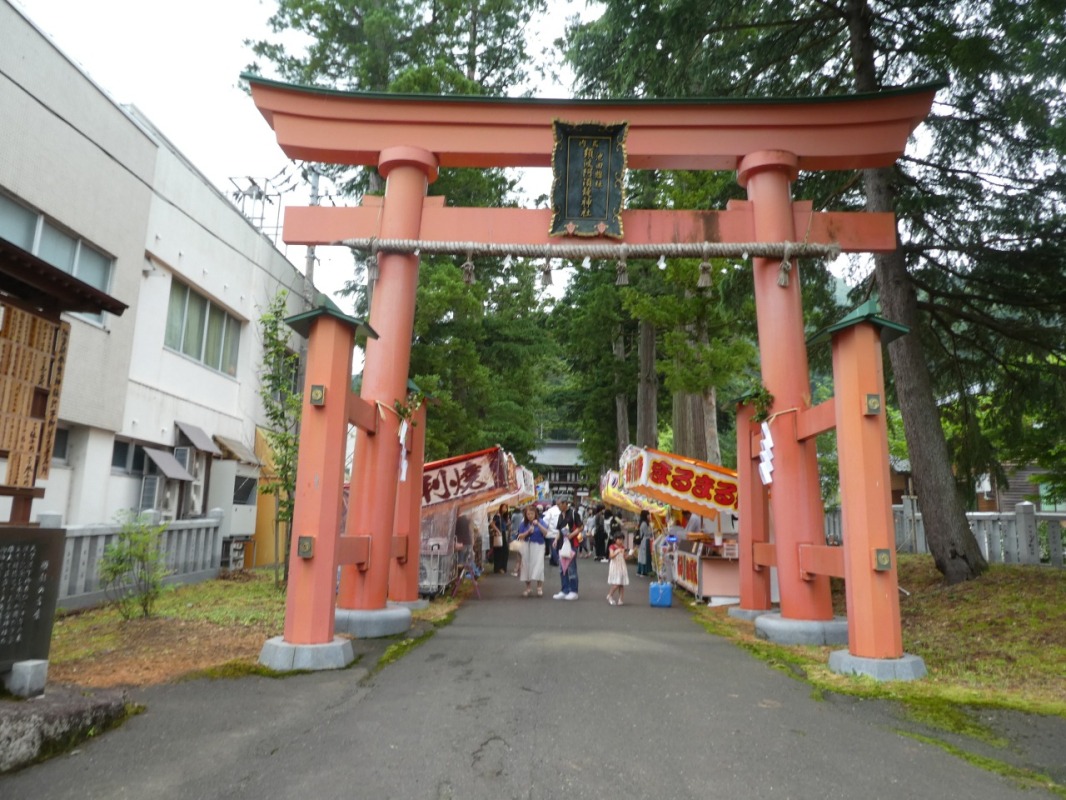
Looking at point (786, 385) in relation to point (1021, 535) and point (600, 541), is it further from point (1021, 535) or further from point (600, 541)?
point (600, 541)

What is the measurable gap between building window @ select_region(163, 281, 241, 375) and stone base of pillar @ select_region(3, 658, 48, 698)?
11631 mm

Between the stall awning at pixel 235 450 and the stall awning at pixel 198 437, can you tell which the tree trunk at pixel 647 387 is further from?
the stall awning at pixel 198 437

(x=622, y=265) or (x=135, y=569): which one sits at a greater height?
(x=622, y=265)

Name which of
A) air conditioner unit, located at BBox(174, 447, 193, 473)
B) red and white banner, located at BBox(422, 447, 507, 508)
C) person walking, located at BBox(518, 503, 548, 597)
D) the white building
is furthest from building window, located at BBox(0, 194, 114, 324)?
person walking, located at BBox(518, 503, 548, 597)

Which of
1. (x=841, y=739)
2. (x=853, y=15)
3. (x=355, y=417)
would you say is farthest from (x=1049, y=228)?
(x=355, y=417)

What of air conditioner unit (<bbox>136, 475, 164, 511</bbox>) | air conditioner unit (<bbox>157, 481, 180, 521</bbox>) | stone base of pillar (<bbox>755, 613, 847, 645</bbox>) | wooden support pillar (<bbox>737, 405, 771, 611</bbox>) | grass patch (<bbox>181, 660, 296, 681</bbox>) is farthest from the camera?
air conditioner unit (<bbox>157, 481, 180, 521</bbox>)

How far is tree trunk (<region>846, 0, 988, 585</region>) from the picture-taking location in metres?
11.6

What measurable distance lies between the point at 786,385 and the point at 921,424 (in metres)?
3.31

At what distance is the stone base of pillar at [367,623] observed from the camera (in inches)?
362

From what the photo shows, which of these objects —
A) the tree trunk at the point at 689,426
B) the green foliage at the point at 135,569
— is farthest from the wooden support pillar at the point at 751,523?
the tree trunk at the point at 689,426

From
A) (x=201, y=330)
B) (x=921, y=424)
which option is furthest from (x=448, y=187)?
(x=921, y=424)

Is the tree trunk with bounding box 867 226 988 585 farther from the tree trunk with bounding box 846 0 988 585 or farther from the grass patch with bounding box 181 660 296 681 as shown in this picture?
the grass patch with bounding box 181 660 296 681

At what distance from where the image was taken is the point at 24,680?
5504mm

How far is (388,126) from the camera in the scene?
10.8 m
